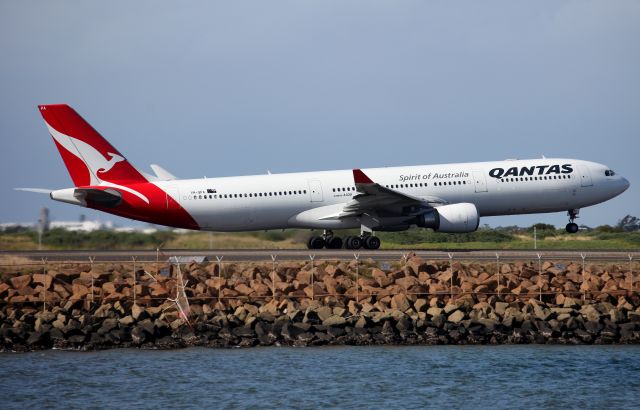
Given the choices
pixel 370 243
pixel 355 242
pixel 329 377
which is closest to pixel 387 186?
pixel 370 243

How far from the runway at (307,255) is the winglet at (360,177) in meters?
3.30

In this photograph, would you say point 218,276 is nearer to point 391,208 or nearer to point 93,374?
point 93,374

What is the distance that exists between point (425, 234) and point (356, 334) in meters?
32.2

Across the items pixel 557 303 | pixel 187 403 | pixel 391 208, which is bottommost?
pixel 187 403

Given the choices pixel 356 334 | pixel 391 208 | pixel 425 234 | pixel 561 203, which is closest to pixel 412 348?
pixel 356 334

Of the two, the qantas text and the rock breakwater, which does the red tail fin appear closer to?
the rock breakwater

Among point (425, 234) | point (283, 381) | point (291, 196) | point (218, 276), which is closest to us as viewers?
point (283, 381)

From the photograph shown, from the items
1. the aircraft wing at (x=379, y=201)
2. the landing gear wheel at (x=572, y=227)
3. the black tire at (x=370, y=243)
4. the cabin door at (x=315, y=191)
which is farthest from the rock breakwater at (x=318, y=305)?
the landing gear wheel at (x=572, y=227)

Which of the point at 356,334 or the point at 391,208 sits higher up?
the point at 391,208

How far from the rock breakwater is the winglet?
9128mm

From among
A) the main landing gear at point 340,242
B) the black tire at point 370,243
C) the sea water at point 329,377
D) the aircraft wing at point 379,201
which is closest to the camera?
the sea water at point 329,377

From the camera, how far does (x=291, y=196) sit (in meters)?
54.6

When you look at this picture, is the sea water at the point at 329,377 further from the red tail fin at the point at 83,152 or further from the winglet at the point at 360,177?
the red tail fin at the point at 83,152

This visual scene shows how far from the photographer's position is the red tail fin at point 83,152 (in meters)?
54.2
